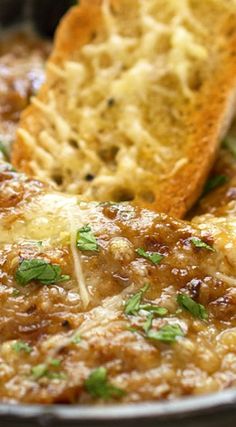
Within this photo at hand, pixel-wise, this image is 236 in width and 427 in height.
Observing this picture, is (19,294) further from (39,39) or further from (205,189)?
(39,39)

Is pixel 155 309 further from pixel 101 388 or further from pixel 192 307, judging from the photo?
pixel 101 388

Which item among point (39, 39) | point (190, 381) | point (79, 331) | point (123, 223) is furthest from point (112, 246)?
point (39, 39)

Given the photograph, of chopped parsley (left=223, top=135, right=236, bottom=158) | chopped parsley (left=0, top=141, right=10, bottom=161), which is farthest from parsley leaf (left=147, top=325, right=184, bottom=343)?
chopped parsley (left=0, top=141, right=10, bottom=161)

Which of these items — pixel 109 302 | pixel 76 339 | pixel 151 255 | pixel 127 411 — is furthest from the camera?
pixel 151 255

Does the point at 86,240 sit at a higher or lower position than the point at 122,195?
lower

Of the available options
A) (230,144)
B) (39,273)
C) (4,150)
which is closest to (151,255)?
(39,273)

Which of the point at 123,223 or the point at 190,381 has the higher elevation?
the point at 123,223
